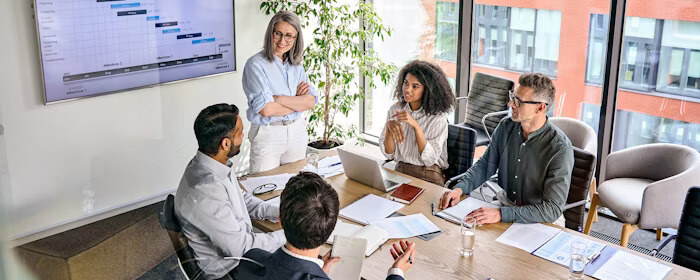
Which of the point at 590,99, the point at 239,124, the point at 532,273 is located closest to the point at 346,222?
the point at 239,124

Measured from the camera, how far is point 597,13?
396 centimetres

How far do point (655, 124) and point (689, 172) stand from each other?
0.72 meters

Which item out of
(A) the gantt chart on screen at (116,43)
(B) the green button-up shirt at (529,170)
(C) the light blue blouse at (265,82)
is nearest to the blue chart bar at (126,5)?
(A) the gantt chart on screen at (116,43)

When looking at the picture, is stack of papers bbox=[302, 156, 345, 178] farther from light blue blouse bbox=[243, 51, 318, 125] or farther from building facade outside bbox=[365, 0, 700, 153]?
building facade outside bbox=[365, 0, 700, 153]

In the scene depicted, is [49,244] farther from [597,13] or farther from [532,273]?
[597,13]

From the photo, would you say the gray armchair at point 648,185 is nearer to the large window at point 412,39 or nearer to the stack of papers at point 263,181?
the large window at point 412,39

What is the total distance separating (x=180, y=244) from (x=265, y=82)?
4.36 ft

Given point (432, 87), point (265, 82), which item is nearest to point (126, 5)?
point (265, 82)

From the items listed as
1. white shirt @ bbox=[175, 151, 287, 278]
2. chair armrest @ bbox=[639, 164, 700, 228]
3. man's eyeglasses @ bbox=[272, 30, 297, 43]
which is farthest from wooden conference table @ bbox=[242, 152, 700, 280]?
man's eyeglasses @ bbox=[272, 30, 297, 43]

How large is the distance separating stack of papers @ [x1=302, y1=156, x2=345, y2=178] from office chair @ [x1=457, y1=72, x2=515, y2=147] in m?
1.38

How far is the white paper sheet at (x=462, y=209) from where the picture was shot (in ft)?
8.39

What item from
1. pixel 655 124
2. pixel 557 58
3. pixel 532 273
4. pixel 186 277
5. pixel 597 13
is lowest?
pixel 186 277

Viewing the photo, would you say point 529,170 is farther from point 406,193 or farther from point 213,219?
point 213,219

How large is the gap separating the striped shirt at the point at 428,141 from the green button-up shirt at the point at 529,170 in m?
0.27
